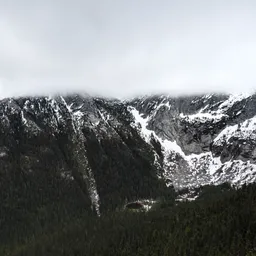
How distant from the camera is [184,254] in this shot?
7864 inches

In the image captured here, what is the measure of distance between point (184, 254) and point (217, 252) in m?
12.8

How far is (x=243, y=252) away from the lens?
632 feet

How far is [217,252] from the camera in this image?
198 metres

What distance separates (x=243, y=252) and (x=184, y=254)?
22.7 meters

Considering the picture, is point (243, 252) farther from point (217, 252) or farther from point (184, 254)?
point (184, 254)

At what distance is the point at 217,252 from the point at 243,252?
10603 mm

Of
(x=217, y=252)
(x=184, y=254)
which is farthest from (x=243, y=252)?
(x=184, y=254)
